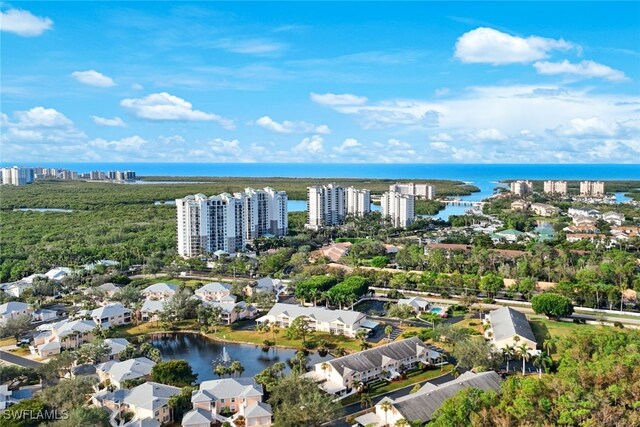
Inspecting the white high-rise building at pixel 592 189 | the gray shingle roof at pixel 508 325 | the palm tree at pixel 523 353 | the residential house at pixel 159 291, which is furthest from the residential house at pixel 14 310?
the white high-rise building at pixel 592 189

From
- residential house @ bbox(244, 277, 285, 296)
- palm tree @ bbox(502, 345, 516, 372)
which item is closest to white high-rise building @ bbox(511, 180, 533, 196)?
residential house @ bbox(244, 277, 285, 296)

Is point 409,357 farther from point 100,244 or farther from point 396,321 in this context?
point 100,244

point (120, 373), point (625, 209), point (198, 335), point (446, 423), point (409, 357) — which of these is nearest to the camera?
point (446, 423)

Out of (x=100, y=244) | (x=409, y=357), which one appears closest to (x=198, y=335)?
(x=409, y=357)

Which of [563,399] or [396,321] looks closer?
[563,399]

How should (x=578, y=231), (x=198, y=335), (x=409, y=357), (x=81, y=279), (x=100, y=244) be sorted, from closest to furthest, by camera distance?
1. (x=409, y=357)
2. (x=198, y=335)
3. (x=81, y=279)
4. (x=100, y=244)
5. (x=578, y=231)

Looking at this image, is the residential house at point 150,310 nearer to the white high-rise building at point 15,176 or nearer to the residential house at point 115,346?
the residential house at point 115,346
